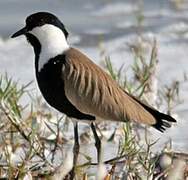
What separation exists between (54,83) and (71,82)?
0.07 meters

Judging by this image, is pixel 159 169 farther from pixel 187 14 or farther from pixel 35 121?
pixel 187 14

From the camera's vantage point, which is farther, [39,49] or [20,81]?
[20,81]

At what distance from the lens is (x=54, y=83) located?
3.23 metres

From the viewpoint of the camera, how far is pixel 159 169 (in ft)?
11.2

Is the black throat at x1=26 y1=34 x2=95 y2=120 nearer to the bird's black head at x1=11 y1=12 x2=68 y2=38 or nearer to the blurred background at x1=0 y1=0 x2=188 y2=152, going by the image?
the bird's black head at x1=11 y1=12 x2=68 y2=38

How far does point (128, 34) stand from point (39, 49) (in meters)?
2.72

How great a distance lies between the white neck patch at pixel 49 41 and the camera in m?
3.24

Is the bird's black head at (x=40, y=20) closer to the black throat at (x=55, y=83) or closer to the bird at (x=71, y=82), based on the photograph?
the bird at (x=71, y=82)

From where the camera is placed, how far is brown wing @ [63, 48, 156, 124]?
10.7 feet

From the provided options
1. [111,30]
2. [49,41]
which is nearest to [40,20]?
[49,41]

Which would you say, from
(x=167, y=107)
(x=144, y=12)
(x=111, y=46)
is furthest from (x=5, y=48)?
(x=167, y=107)

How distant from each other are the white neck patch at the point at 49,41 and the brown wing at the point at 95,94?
0.04 metres

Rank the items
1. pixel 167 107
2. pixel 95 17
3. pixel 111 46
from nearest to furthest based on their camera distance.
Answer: pixel 167 107
pixel 111 46
pixel 95 17

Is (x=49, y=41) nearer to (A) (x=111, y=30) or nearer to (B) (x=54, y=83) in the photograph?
Result: (B) (x=54, y=83)
